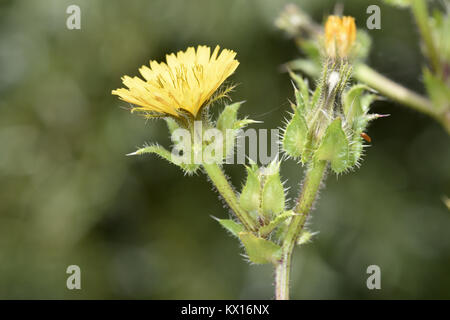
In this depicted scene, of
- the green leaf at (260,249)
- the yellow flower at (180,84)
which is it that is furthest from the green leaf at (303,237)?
the yellow flower at (180,84)

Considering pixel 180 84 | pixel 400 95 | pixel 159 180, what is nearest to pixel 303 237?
pixel 180 84

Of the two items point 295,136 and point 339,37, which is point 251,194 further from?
point 339,37

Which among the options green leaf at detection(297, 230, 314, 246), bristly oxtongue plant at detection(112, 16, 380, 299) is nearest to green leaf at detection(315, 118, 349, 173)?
bristly oxtongue plant at detection(112, 16, 380, 299)

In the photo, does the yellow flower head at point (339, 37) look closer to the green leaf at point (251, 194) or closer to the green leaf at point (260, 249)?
the green leaf at point (251, 194)

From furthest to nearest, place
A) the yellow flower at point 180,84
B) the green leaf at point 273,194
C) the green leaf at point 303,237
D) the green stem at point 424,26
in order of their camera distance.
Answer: the green stem at point 424,26, the green leaf at point 303,237, the green leaf at point 273,194, the yellow flower at point 180,84

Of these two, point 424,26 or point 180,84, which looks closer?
point 180,84
